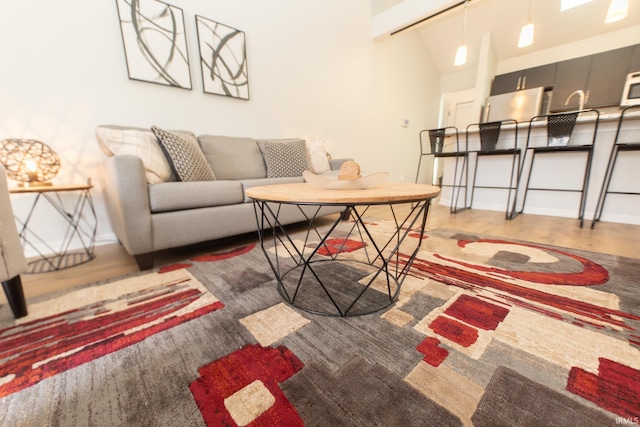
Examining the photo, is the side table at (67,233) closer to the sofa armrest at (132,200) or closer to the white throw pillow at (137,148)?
the white throw pillow at (137,148)

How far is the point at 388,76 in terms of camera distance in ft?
13.2

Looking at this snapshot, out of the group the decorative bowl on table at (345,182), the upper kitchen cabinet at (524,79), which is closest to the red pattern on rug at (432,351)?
the decorative bowl on table at (345,182)

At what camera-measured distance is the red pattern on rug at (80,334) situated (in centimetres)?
67

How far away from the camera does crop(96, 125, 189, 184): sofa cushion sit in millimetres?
1497

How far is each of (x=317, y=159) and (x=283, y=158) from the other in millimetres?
468

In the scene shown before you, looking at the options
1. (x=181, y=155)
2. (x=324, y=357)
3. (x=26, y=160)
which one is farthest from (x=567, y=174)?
(x=26, y=160)

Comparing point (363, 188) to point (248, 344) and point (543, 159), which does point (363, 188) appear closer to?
point (248, 344)

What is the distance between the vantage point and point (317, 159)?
2615mm

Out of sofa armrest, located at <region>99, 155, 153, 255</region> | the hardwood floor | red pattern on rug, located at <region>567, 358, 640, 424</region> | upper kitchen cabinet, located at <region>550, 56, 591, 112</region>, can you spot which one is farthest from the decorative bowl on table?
upper kitchen cabinet, located at <region>550, 56, 591, 112</region>

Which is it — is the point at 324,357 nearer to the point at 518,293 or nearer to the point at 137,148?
the point at 518,293

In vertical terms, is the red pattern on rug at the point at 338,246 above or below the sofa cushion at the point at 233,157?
below

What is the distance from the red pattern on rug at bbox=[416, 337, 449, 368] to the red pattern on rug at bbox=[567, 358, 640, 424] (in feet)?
0.90

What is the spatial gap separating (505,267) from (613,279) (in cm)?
43

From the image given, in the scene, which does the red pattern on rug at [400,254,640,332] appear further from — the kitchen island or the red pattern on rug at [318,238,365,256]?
the kitchen island
